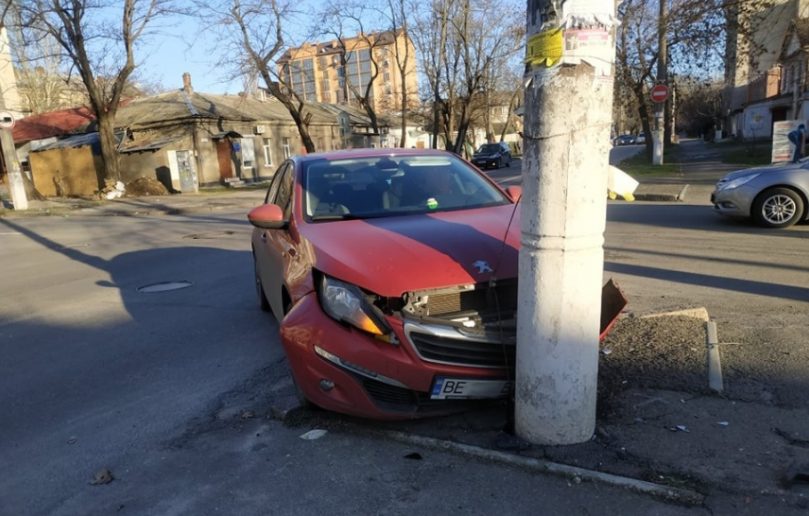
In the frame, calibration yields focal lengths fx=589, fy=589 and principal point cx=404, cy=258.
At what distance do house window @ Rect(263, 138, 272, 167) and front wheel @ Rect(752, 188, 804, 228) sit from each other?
3085 centimetres

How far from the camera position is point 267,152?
36625mm

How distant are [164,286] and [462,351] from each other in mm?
5994

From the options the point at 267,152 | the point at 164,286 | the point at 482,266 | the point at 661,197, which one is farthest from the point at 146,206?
the point at 482,266

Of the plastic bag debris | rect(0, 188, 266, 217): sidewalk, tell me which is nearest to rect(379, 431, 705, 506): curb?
the plastic bag debris

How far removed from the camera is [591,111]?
2730mm

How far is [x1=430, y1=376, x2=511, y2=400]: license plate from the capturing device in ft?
10.3

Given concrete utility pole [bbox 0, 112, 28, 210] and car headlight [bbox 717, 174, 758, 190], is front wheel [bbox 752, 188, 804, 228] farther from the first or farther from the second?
concrete utility pole [bbox 0, 112, 28, 210]

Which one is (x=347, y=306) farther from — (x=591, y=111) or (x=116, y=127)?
(x=116, y=127)

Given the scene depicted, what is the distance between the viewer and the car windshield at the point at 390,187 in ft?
14.9

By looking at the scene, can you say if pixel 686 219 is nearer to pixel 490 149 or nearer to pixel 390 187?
A: pixel 390 187

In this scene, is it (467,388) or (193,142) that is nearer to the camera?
(467,388)

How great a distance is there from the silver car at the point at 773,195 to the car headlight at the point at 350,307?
8816 mm

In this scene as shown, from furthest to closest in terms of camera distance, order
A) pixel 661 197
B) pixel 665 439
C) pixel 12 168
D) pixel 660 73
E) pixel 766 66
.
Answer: pixel 766 66 < pixel 660 73 < pixel 12 168 < pixel 661 197 < pixel 665 439

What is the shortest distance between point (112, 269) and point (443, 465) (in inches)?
322
